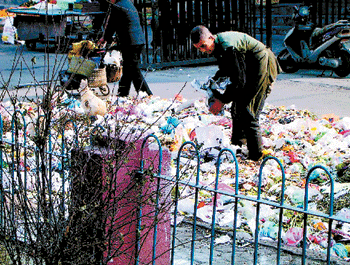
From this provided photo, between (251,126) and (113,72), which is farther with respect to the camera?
(113,72)

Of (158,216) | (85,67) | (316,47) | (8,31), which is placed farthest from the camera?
(8,31)

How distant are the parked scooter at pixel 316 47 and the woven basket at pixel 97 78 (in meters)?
4.45

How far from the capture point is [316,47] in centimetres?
1155

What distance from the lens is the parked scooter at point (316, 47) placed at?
10977 millimetres

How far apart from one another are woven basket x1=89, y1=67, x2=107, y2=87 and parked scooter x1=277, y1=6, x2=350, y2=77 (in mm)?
4446

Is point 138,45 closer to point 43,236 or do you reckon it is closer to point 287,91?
point 287,91

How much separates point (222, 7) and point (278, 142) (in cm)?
818

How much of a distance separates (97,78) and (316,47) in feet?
15.5

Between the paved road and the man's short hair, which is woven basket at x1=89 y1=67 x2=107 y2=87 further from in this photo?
the man's short hair

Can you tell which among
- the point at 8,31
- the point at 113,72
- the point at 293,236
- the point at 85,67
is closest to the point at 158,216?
the point at 293,236

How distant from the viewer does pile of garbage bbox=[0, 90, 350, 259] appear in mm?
4484

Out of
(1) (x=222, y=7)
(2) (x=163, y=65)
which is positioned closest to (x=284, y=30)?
(1) (x=222, y=7)

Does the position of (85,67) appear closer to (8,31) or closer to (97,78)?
(97,78)

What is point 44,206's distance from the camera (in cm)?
296
